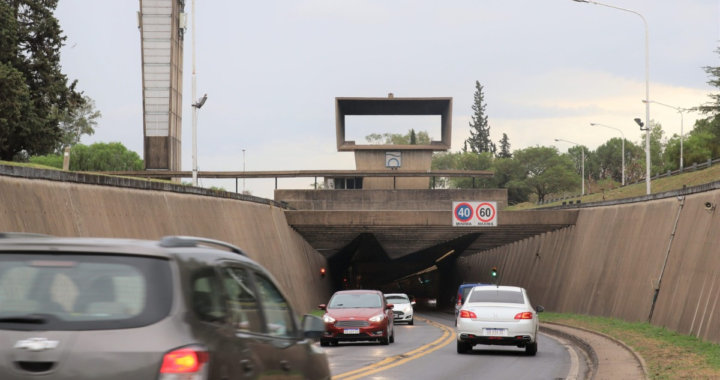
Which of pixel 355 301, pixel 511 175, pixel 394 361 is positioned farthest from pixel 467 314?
pixel 511 175

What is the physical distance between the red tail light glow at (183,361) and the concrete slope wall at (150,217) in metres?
11.9

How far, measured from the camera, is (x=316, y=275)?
55.2 metres

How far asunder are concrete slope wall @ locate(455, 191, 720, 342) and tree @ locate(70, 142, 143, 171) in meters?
72.8

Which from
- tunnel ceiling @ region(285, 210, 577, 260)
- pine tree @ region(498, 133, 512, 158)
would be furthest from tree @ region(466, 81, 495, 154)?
tunnel ceiling @ region(285, 210, 577, 260)

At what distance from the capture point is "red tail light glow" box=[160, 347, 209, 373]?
5.16 m

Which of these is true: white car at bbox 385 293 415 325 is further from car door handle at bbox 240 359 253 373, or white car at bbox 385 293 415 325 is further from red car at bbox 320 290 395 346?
car door handle at bbox 240 359 253 373

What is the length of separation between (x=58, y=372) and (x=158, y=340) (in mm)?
560

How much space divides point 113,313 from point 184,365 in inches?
20.5

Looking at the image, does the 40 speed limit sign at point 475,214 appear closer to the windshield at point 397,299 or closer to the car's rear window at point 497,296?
the windshield at point 397,299

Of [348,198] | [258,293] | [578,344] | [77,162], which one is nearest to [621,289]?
[578,344]

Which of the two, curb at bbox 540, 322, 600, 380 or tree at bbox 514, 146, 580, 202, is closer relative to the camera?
curb at bbox 540, 322, 600, 380

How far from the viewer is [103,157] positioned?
11650cm

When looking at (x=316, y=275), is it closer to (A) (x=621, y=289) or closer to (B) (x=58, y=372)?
(A) (x=621, y=289)

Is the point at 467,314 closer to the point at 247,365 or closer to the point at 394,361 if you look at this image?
the point at 394,361
